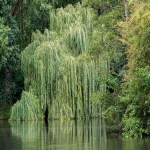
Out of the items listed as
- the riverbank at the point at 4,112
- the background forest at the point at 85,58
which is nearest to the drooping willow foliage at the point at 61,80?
the background forest at the point at 85,58

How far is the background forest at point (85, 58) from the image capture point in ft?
61.9

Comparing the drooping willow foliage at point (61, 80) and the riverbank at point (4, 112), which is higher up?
the drooping willow foliage at point (61, 80)

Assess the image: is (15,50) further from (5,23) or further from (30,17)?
(30,17)

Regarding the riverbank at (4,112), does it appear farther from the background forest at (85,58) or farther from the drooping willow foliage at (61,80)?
the drooping willow foliage at (61,80)

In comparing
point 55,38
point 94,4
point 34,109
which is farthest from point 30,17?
point 94,4

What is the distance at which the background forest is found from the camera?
18.9m

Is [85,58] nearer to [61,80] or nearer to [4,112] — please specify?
[61,80]

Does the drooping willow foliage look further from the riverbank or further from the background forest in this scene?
the riverbank

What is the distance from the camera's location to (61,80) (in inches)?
1221

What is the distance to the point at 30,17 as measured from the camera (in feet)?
134

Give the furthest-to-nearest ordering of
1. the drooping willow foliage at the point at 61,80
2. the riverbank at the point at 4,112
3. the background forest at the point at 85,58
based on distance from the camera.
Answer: the riverbank at the point at 4,112 < the drooping willow foliage at the point at 61,80 < the background forest at the point at 85,58

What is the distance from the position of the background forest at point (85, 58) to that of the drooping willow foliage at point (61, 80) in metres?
0.06

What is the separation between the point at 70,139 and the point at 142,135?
9.66 feet

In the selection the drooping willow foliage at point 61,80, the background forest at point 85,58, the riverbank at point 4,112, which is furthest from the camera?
the riverbank at point 4,112
